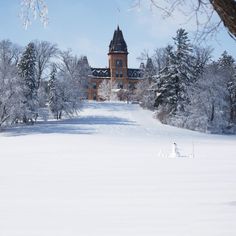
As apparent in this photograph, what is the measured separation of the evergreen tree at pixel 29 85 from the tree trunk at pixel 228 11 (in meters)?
51.2

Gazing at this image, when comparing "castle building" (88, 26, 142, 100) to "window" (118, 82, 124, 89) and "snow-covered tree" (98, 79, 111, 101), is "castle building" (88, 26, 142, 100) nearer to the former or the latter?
"window" (118, 82, 124, 89)

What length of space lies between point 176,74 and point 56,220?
53565 mm

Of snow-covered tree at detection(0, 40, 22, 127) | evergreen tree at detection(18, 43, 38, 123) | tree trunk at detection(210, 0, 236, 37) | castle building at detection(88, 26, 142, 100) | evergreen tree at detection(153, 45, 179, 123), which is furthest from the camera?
castle building at detection(88, 26, 142, 100)

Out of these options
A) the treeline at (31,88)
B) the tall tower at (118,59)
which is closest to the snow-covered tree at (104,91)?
the tall tower at (118,59)

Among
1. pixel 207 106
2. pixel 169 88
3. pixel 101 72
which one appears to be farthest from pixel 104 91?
pixel 207 106

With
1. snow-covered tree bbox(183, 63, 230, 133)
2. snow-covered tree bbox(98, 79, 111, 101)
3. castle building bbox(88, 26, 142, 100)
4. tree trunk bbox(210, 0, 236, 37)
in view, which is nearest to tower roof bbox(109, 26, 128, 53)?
castle building bbox(88, 26, 142, 100)

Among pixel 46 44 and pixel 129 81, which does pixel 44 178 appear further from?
pixel 129 81

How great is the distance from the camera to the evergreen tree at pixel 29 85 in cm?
5622

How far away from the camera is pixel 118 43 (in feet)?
415

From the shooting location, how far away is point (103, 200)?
29.4ft

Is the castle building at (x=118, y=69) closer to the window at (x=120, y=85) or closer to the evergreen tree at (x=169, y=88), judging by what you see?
the window at (x=120, y=85)

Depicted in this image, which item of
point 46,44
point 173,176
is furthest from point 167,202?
point 46,44

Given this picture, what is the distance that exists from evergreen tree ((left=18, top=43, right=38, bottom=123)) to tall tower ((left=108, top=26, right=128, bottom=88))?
64.2 m

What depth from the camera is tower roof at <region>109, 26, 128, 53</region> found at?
415ft
